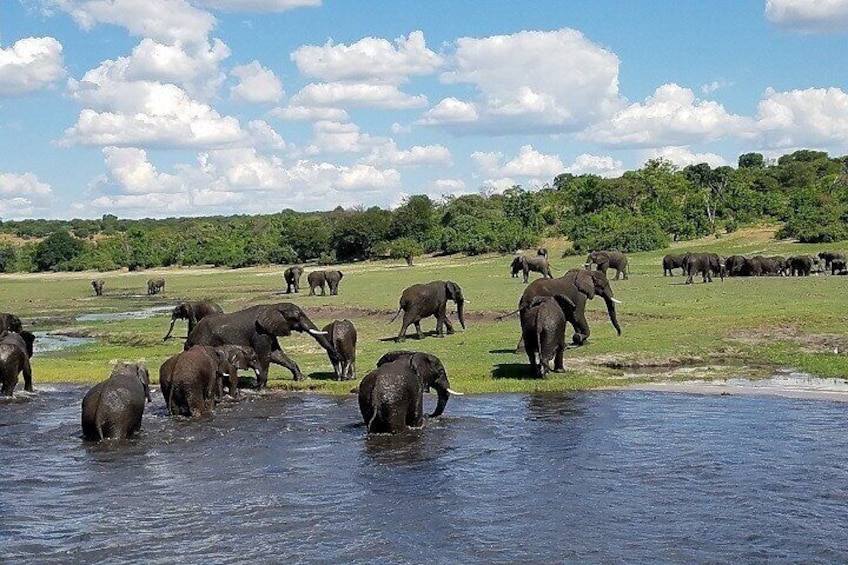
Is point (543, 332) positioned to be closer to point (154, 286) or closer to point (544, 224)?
point (154, 286)

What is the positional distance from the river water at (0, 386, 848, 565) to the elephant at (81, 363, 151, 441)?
240mm

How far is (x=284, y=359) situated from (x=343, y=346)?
4.31 feet

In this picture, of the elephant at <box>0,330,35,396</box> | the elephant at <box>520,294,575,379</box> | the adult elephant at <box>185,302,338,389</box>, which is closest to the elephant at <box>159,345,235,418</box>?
the adult elephant at <box>185,302,338,389</box>

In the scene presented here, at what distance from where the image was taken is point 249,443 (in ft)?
49.5

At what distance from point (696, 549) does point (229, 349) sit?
1188cm

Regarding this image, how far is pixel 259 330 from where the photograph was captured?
21.0 meters

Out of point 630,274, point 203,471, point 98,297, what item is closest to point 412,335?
point 203,471

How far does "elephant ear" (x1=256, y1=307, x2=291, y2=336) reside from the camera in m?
21.0

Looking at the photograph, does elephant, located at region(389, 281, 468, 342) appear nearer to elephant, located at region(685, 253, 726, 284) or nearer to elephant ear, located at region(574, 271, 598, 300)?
elephant ear, located at region(574, 271, 598, 300)

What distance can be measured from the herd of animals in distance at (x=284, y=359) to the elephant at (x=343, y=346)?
0.02m

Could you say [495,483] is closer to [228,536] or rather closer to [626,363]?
[228,536]

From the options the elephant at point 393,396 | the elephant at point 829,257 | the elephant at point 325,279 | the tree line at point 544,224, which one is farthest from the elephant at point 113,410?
the tree line at point 544,224

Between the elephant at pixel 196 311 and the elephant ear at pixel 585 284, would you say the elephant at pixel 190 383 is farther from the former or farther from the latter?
the elephant ear at pixel 585 284

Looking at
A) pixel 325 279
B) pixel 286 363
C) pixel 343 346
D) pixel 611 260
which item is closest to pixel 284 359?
pixel 286 363
